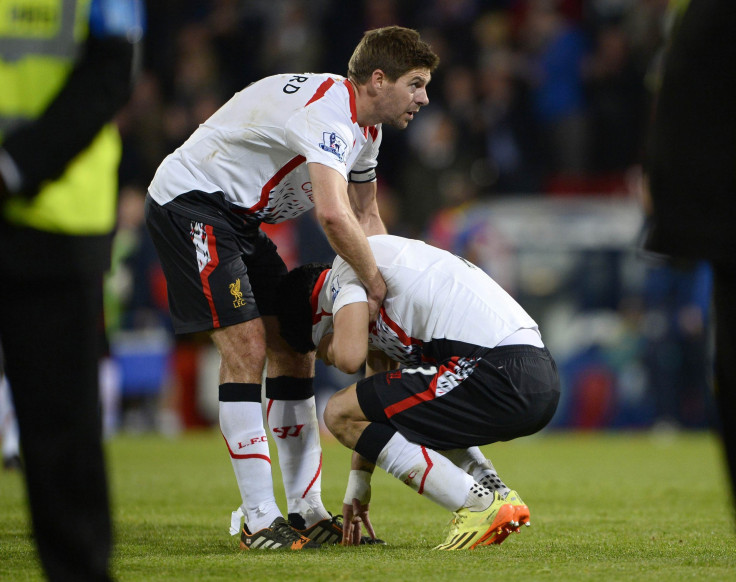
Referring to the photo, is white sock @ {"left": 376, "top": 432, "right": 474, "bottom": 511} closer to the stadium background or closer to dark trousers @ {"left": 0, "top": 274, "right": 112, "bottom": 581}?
dark trousers @ {"left": 0, "top": 274, "right": 112, "bottom": 581}

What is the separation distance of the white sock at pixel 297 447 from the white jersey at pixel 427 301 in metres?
0.51

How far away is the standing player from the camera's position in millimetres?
4125

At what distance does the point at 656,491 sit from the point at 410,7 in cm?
950

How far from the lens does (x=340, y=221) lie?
4016 millimetres

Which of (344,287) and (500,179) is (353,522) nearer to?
(344,287)

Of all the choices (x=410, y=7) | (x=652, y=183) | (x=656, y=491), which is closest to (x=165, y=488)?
(x=656, y=491)

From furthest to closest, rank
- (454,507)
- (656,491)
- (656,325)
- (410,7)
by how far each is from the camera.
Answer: (410,7) → (656,325) → (656,491) → (454,507)

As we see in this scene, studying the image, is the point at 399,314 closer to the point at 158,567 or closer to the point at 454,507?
the point at 454,507

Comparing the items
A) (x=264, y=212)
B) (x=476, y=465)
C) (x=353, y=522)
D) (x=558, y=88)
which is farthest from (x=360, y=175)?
(x=558, y=88)

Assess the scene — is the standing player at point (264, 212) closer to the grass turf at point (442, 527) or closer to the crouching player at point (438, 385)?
the crouching player at point (438, 385)

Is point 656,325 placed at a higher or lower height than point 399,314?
lower

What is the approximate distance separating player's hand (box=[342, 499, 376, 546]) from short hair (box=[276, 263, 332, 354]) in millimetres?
721

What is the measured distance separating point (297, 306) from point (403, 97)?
0.95m

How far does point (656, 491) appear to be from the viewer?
6.38 metres
